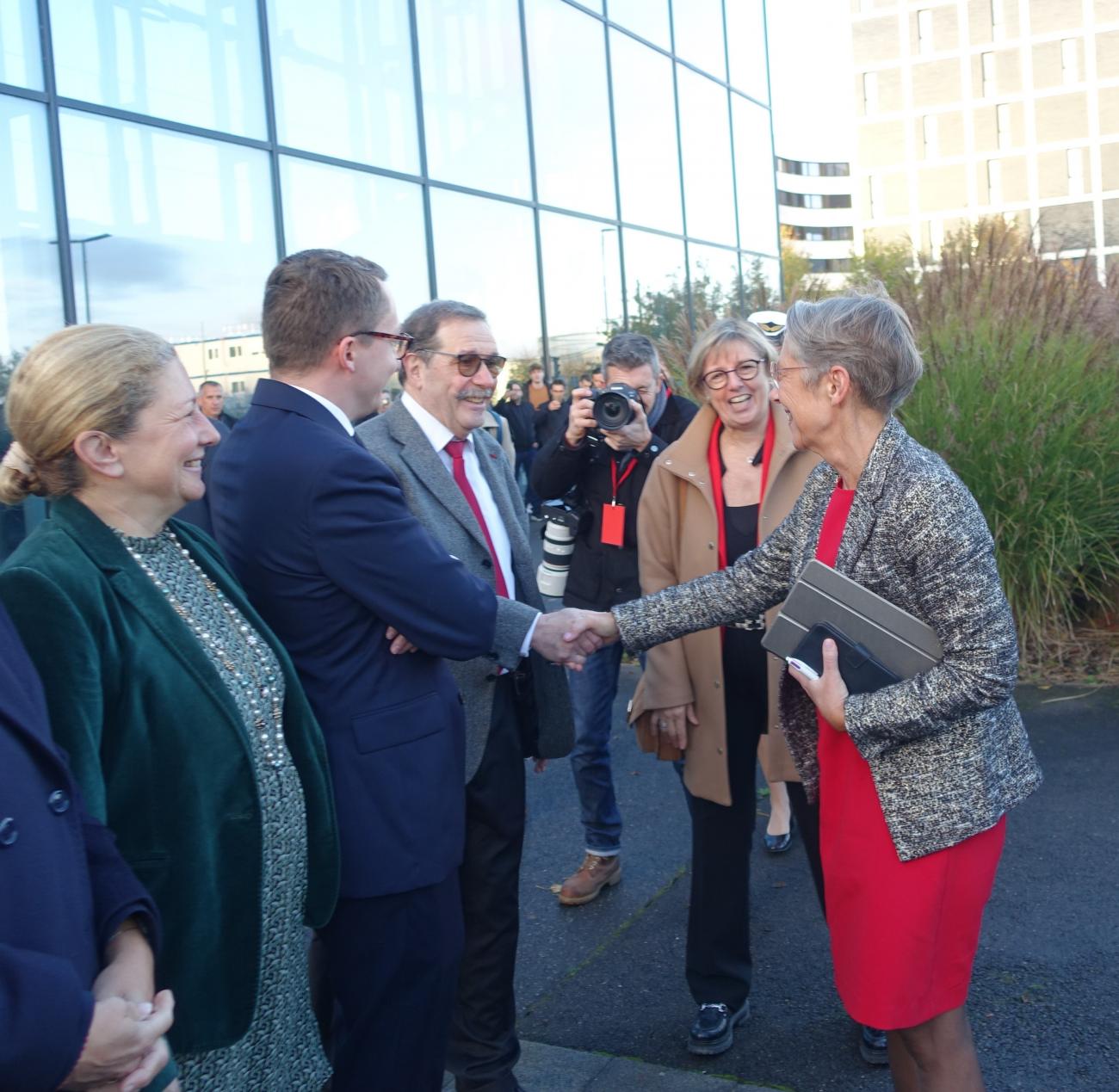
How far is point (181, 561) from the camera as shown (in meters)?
2.13

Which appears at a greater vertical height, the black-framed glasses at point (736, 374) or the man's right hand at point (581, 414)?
the black-framed glasses at point (736, 374)

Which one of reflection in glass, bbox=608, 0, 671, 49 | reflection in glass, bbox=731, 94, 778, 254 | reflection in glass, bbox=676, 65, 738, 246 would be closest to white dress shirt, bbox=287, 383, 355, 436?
reflection in glass, bbox=608, 0, 671, 49

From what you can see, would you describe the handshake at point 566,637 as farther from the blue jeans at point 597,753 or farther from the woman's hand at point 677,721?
the blue jeans at point 597,753

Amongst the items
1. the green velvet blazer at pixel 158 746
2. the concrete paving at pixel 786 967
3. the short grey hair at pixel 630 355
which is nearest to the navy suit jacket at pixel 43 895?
the green velvet blazer at pixel 158 746

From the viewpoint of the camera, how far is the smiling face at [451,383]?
313 cm

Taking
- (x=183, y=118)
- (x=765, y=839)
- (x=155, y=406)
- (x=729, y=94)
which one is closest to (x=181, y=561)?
(x=155, y=406)

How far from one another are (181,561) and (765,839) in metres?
3.25

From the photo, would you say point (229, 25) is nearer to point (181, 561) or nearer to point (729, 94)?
point (181, 561)

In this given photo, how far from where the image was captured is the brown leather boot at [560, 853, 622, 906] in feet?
14.1

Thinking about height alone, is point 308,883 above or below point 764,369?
below

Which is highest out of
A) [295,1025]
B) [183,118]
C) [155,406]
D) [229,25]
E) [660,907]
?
[229,25]

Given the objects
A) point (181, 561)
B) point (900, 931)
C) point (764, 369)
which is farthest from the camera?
point (764, 369)

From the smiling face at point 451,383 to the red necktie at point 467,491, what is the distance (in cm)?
4

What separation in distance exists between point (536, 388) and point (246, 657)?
12.6 meters
